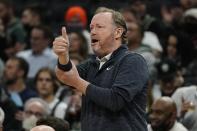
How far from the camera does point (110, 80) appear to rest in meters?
4.43

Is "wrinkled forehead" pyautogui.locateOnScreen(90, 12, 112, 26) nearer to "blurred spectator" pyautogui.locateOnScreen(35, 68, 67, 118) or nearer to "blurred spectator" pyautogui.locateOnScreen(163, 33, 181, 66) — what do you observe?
"blurred spectator" pyautogui.locateOnScreen(35, 68, 67, 118)

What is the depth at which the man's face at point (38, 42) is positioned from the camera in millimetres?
10109

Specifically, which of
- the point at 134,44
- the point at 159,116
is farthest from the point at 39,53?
the point at 159,116

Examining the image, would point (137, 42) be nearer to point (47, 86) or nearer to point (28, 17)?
point (47, 86)

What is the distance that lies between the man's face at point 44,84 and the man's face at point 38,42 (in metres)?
1.28

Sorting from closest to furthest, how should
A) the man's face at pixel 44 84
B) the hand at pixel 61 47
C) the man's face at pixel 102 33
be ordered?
the hand at pixel 61 47, the man's face at pixel 102 33, the man's face at pixel 44 84

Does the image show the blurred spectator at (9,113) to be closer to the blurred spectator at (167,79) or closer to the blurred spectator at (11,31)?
the blurred spectator at (167,79)

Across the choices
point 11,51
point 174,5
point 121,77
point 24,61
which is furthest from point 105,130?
point 174,5

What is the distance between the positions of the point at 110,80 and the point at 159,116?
301 centimetres

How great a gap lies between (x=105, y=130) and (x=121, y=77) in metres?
0.36

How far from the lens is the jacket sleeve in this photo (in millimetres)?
4285

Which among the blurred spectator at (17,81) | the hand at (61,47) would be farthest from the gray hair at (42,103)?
the hand at (61,47)

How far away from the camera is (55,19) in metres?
12.3

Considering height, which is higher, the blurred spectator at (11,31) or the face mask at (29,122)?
the blurred spectator at (11,31)
